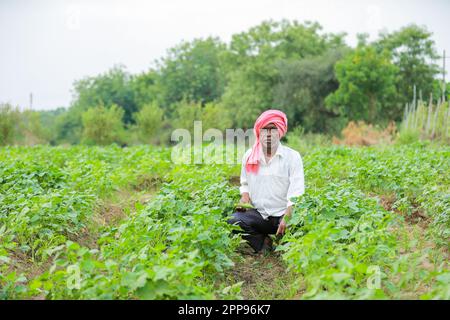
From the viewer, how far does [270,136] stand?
4816mm

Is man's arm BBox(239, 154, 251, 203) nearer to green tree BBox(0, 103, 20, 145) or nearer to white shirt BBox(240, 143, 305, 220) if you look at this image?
white shirt BBox(240, 143, 305, 220)

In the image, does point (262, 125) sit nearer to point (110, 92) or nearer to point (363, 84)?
point (363, 84)

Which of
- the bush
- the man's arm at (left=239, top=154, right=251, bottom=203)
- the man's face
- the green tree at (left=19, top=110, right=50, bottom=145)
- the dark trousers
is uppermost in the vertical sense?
the man's face

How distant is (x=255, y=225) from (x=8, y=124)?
58.2ft

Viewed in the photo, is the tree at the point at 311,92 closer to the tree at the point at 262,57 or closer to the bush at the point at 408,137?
the tree at the point at 262,57

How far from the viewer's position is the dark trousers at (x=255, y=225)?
4777 mm

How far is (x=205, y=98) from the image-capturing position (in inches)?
1688

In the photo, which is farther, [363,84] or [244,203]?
[363,84]

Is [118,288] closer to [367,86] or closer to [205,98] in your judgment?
[367,86]

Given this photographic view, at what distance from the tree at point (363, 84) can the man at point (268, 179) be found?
931 inches

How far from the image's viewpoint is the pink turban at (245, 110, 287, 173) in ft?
15.6

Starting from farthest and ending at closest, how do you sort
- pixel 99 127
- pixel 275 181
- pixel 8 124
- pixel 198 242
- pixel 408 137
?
pixel 99 127 < pixel 8 124 < pixel 408 137 < pixel 275 181 < pixel 198 242

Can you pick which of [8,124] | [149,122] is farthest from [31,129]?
[149,122]

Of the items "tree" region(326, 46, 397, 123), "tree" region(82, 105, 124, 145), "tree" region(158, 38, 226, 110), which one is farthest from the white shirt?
"tree" region(158, 38, 226, 110)
